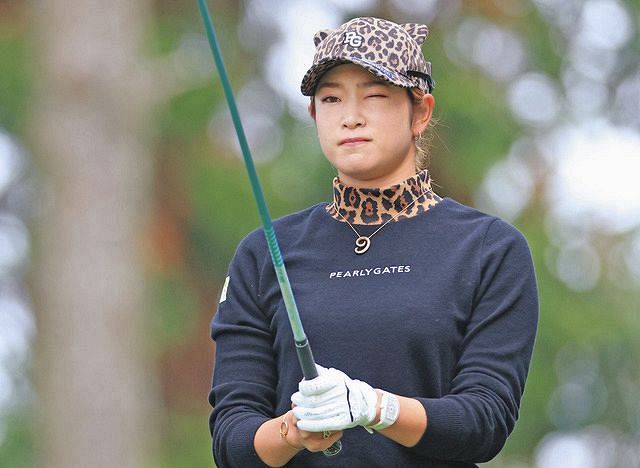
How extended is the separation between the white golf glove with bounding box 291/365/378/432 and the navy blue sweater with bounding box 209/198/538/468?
0.18 meters

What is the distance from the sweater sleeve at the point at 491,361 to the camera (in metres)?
4.25

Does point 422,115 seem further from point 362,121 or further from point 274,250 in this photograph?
point 274,250

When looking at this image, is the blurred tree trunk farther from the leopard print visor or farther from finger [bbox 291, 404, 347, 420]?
finger [bbox 291, 404, 347, 420]

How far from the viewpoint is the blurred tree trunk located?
9453 millimetres

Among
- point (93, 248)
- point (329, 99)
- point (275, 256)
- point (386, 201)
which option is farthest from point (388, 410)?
point (93, 248)

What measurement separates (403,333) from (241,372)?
0.39m

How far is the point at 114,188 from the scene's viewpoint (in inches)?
382

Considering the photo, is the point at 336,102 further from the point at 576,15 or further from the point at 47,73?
the point at 576,15

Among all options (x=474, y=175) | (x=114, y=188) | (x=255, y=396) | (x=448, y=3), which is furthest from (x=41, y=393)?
(x=255, y=396)

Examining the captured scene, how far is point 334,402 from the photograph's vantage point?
4.08 meters

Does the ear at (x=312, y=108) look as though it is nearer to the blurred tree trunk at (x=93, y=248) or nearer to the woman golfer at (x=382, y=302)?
the woman golfer at (x=382, y=302)

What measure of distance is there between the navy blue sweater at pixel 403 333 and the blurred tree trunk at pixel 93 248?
194 inches

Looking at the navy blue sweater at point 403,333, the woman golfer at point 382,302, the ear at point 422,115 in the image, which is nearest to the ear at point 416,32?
the woman golfer at point 382,302

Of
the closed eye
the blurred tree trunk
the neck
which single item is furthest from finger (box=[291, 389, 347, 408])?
the blurred tree trunk
